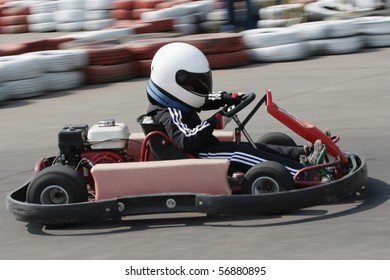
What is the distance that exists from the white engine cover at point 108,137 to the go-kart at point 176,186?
0.11 m

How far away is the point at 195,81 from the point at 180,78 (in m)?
0.10

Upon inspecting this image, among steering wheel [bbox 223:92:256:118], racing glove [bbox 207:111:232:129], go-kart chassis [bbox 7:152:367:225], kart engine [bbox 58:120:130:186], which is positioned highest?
steering wheel [bbox 223:92:256:118]

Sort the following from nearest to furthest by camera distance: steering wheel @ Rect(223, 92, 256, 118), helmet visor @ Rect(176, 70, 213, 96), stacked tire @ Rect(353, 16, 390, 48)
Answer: steering wheel @ Rect(223, 92, 256, 118), helmet visor @ Rect(176, 70, 213, 96), stacked tire @ Rect(353, 16, 390, 48)

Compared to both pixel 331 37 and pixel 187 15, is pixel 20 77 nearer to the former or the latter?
pixel 331 37

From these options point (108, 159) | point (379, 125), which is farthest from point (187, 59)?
point (379, 125)

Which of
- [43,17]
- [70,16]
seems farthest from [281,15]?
[43,17]

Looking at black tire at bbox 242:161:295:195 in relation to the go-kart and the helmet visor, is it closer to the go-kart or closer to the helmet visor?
the go-kart

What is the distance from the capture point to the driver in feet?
17.4

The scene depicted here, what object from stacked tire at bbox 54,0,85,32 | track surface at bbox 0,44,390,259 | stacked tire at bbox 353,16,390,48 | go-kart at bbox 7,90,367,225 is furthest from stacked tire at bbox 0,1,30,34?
go-kart at bbox 7,90,367,225

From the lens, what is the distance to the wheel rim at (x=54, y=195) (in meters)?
5.21

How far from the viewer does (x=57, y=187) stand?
17.1ft

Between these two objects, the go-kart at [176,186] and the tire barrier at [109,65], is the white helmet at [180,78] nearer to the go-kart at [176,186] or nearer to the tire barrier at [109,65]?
the go-kart at [176,186]

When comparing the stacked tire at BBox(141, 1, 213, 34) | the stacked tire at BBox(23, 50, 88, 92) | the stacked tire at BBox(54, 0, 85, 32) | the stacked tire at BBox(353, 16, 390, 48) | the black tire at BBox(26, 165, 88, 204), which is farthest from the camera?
the stacked tire at BBox(54, 0, 85, 32)

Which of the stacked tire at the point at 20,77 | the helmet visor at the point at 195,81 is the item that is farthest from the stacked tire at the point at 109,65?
the helmet visor at the point at 195,81
